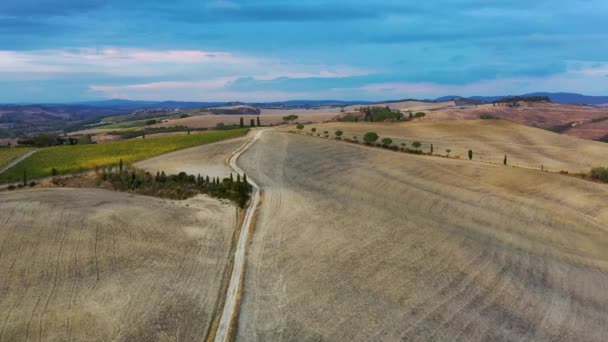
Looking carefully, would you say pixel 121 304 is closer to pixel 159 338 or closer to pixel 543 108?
pixel 159 338

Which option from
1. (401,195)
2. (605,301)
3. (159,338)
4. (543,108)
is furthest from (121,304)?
(543,108)

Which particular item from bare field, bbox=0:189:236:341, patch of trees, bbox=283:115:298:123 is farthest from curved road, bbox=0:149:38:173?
patch of trees, bbox=283:115:298:123

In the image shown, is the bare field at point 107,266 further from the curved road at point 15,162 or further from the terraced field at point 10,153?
the terraced field at point 10,153

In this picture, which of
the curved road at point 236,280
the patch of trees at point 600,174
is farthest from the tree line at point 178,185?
the patch of trees at point 600,174

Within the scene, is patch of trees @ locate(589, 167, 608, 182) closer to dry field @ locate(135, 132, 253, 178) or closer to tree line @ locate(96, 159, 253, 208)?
tree line @ locate(96, 159, 253, 208)

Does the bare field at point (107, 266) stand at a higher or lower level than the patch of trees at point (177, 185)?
lower

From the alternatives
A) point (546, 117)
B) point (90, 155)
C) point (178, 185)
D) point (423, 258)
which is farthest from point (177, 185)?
point (546, 117)

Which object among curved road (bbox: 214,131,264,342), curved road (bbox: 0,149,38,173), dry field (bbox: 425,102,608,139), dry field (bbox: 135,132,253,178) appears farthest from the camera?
dry field (bbox: 425,102,608,139)
